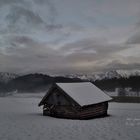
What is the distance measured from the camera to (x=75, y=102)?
3200 centimetres

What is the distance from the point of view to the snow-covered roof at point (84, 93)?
33041mm

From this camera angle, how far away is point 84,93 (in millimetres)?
35375

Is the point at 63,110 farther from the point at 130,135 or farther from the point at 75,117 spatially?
the point at 130,135

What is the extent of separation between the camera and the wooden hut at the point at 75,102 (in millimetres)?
32594

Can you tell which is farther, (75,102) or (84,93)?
(84,93)

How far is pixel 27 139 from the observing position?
18.1 meters

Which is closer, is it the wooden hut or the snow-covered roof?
Result: the wooden hut

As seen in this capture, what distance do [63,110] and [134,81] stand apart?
342 ft

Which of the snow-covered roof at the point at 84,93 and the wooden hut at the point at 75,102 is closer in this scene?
the wooden hut at the point at 75,102

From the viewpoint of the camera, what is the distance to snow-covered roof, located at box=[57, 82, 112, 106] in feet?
108

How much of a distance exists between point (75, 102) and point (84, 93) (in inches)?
145

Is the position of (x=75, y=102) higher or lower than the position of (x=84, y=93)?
lower

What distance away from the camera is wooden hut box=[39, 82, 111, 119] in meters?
32.6

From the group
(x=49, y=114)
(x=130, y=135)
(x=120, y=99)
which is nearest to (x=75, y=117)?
(x=49, y=114)
